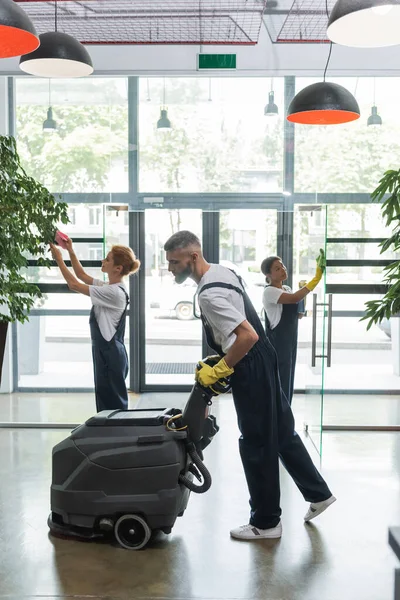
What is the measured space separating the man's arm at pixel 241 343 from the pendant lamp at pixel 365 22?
50.4 inches

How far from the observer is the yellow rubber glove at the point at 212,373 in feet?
10.1

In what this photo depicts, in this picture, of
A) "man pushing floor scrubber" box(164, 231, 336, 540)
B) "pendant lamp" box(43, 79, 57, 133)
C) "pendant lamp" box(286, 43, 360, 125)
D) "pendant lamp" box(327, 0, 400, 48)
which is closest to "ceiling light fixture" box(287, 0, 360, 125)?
"pendant lamp" box(286, 43, 360, 125)

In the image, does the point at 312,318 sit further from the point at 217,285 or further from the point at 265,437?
the point at 217,285

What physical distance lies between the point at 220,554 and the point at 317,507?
22.9 inches

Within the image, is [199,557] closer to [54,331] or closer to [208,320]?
[208,320]

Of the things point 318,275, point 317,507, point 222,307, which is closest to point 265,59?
point 318,275

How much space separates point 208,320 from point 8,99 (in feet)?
10.6

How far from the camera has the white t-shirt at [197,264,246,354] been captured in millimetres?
3047

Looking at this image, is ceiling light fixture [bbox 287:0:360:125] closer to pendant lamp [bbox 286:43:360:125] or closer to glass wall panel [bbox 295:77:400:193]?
pendant lamp [bbox 286:43:360:125]

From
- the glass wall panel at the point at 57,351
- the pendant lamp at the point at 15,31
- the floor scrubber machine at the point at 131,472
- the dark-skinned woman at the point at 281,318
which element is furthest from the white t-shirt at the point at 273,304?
the pendant lamp at the point at 15,31

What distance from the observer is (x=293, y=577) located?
296 centimetres

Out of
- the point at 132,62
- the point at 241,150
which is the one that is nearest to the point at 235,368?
the point at 241,150

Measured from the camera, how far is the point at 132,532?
319cm

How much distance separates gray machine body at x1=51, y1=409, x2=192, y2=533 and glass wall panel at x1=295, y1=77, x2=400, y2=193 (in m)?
2.90
